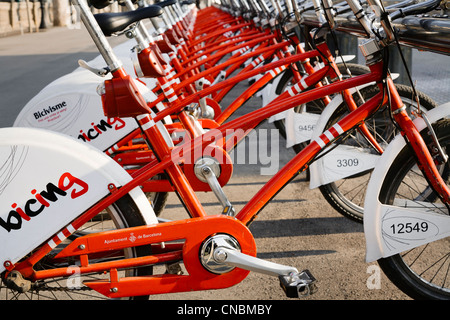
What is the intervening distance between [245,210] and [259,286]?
0.61 metres

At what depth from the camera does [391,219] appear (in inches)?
98.0

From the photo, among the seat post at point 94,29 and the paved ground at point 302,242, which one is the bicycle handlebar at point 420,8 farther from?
the paved ground at point 302,242

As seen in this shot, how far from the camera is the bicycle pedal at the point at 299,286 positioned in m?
2.40

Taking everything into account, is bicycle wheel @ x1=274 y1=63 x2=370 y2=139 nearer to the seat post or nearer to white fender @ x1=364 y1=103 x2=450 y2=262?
white fender @ x1=364 y1=103 x2=450 y2=262

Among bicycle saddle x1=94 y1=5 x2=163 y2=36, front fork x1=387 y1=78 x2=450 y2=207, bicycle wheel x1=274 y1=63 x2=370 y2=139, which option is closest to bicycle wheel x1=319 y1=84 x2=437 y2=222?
bicycle wheel x1=274 y1=63 x2=370 y2=139

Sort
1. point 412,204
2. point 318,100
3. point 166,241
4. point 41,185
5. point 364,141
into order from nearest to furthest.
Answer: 1. point 41,185
2. point 166,241
3. point 412,204
4. point 364,141
5. point 318,100

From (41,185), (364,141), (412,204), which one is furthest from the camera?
(364,141)

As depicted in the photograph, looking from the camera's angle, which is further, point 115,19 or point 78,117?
point 78,117

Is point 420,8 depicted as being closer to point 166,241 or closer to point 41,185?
point 166,241

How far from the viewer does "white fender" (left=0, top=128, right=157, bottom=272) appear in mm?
2305

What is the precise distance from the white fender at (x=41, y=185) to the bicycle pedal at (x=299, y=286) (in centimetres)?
81

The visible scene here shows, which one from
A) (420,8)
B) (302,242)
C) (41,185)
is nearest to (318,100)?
(302,242)

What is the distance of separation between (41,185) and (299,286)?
1105mm

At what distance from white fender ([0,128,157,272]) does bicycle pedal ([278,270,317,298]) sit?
81 cm
